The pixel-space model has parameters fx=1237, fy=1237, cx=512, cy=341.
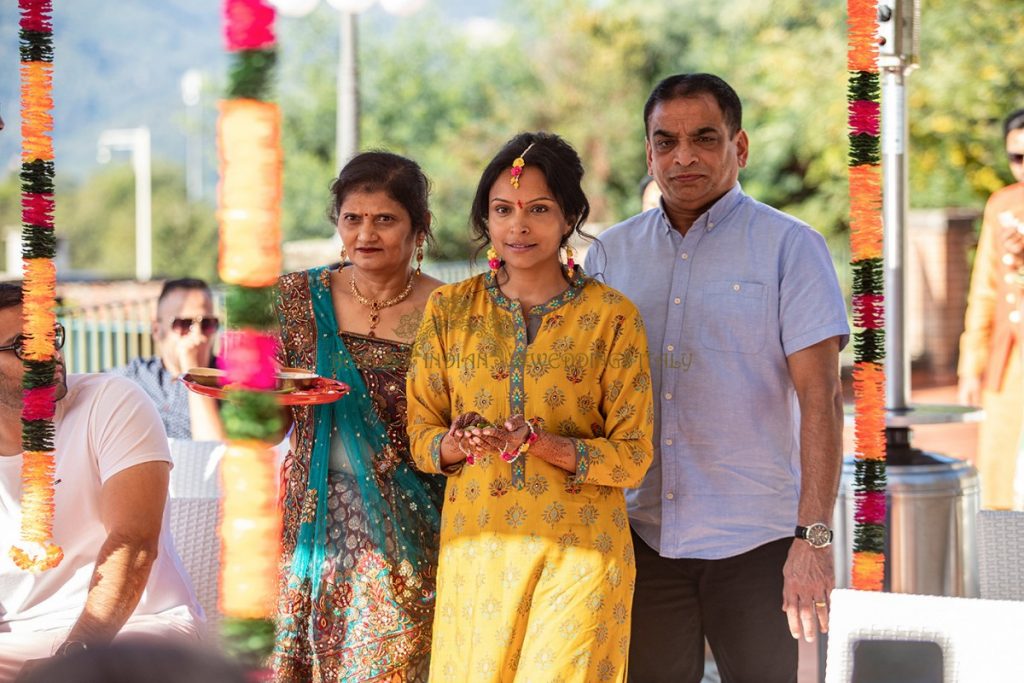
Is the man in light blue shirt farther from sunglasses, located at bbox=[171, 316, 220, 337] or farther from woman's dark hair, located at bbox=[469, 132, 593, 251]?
sunglasses, located at bbox=[171, 316, 220, 337]

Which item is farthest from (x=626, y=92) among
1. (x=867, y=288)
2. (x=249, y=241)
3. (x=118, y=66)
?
(x=118, y=66)

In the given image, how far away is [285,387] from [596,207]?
2036 cm

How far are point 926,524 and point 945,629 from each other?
1.66 metres

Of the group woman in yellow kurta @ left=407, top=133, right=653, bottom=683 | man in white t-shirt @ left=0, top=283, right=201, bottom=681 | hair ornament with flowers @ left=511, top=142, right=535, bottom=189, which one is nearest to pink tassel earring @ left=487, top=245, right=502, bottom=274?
woman in yellow kurta @ left=407, top=133, right=653, bottom=683

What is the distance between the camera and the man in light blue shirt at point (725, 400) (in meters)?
2.77

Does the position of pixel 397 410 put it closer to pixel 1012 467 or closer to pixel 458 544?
pixel 458 544

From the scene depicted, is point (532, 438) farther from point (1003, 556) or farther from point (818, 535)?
point (1003, 556)

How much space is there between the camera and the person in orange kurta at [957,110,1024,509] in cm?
493

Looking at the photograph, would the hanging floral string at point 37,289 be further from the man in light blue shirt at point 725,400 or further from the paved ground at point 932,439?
the paved ground at point 932,439

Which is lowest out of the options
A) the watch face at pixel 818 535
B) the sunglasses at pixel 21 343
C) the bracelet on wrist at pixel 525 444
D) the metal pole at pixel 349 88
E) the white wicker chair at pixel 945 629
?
the white wicker chair at pixel 945 629

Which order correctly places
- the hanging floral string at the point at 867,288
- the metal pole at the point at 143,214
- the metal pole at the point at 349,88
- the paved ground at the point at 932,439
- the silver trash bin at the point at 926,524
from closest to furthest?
the hanging floral string at the point at 867,288, the silver trash bin at the point at 926,524, the paved ground at the point at 932,439, the metal pole at the point at 349,88, the metal pole at the point at 143,214

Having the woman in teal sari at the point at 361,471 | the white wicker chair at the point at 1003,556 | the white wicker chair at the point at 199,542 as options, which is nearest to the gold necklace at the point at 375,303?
the woman in teal sari at the point at 361,471

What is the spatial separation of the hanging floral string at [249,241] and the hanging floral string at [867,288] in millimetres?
1666

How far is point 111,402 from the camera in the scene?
9.28 feet
